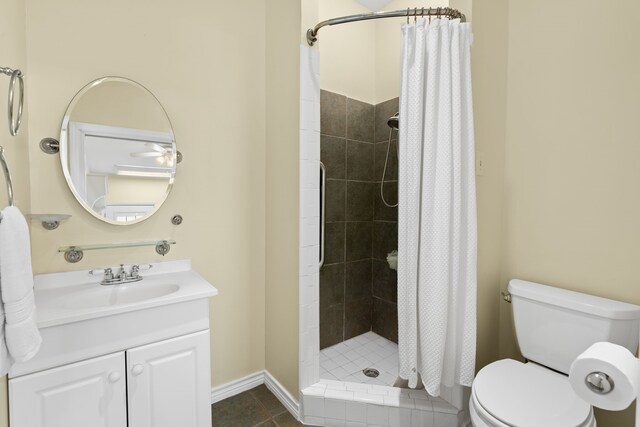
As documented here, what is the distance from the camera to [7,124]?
1.10 m

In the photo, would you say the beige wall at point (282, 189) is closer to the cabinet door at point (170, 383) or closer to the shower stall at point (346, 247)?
the shower stall at point (346, 247)

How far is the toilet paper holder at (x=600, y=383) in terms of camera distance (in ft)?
2.38

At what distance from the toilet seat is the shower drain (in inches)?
35.6

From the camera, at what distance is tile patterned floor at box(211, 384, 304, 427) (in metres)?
1.70

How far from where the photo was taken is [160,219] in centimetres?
169

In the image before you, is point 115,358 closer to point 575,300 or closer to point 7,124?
point 7,124

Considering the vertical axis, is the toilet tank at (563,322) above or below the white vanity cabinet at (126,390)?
above

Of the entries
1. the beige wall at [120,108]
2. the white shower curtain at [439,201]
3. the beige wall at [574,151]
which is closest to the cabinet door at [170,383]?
the white shower curtain at [439,201]

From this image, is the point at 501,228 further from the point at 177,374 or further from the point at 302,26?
the point at 177,374

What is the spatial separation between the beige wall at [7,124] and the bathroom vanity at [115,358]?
12 cm

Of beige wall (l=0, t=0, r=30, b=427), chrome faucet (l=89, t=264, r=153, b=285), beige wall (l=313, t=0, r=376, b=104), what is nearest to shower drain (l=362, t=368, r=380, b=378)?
chrome faucet (l=89, t=264, r=153, b=285)

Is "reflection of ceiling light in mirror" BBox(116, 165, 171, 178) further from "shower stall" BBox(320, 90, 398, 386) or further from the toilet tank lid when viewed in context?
the toilet tank lid

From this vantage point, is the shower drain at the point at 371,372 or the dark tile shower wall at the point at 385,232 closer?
the shower drain at the point at 371,372

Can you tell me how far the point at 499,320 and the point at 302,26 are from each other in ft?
6.80
